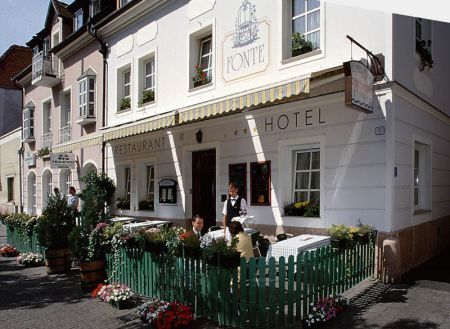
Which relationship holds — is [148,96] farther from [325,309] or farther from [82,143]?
[325,309]

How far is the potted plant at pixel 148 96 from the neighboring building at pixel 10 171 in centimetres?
1381

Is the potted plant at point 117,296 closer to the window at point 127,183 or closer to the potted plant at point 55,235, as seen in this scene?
the potted plant at point 55,235

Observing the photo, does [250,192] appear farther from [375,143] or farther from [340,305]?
[340,305]

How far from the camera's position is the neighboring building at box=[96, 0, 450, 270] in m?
7.52

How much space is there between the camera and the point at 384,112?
24.1ft

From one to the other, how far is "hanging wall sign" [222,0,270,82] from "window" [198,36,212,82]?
39.0 inches

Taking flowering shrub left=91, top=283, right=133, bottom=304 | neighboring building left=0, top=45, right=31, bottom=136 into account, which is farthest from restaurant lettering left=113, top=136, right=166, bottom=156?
neighboring building left=0, top=45, right=31, bottom=136

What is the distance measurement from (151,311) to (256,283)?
1706 mm

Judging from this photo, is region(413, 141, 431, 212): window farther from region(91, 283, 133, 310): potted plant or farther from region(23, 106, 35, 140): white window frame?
region(23, 106, 35, 140): white window frame

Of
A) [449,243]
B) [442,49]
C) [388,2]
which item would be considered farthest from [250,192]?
[388,2]

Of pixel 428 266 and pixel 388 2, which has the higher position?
pixel 388 2

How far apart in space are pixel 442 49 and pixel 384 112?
4.87m

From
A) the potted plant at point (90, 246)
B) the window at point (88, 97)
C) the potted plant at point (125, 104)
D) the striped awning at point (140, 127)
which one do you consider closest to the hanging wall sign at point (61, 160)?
the window at point (88, 97)

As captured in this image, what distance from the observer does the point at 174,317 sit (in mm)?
5324
